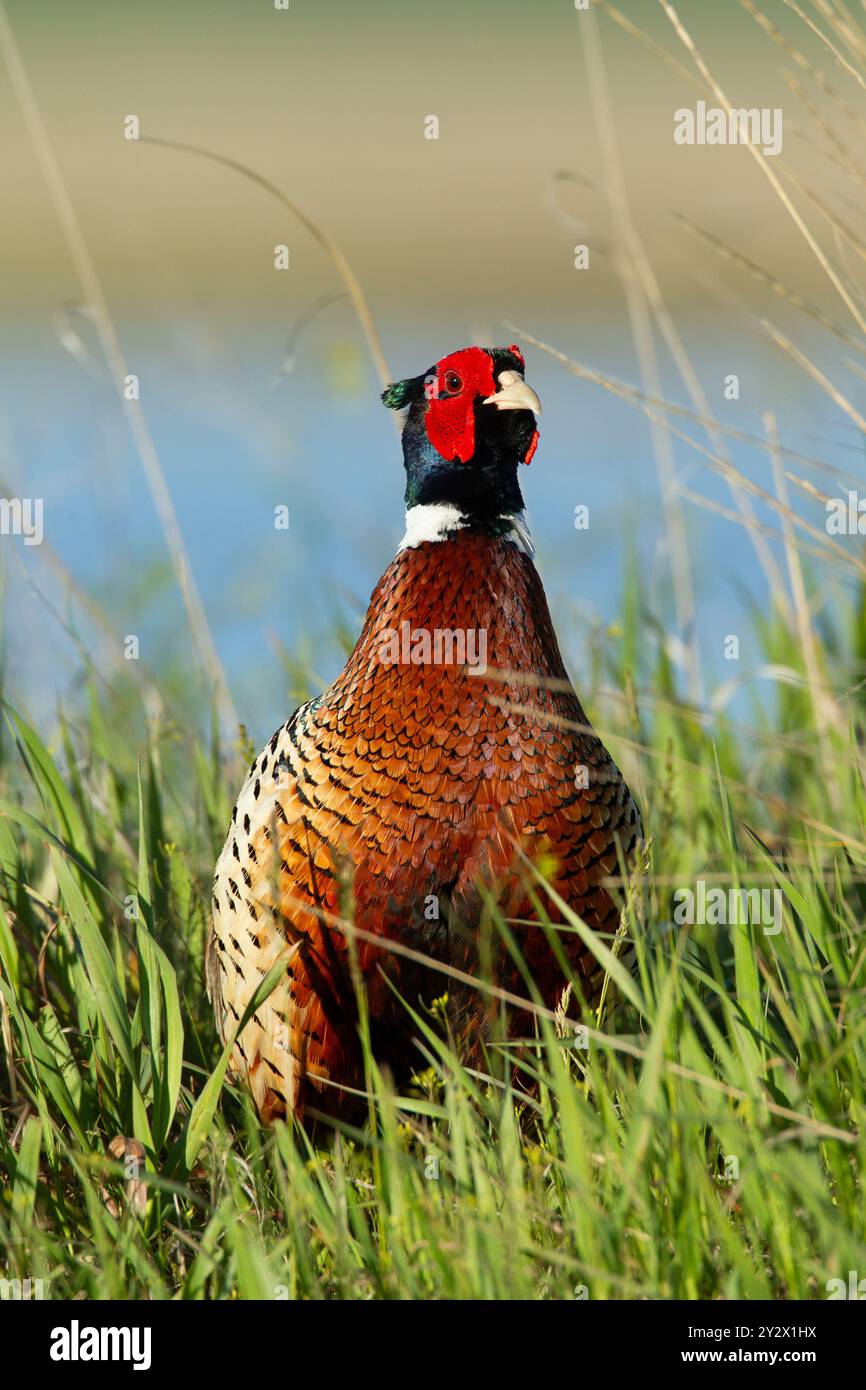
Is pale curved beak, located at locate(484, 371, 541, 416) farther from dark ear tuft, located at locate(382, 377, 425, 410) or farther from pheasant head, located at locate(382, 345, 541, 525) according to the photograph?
dark ear tuft, located at locate(382, 377, 425, 410)

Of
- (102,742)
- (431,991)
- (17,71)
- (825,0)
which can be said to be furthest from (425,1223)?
(17,71)

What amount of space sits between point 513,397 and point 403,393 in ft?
1.03

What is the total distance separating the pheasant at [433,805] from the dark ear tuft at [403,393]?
0.04 metres

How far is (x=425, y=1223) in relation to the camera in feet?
7.73

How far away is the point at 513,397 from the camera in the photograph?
122 inches

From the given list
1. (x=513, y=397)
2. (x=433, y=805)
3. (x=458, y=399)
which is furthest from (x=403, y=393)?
(x=433, y=805)

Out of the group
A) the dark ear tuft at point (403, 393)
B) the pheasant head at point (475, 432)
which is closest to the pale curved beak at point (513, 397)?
the pheasant head at point (475, 432)

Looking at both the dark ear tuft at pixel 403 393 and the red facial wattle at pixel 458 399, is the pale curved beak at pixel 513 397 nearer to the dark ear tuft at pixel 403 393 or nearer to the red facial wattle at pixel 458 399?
the red facial wattle at pixel 458 399

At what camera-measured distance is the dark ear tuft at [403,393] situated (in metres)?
3.27

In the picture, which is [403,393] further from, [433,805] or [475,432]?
[433,805]

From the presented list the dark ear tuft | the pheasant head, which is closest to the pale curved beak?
the pheasant head

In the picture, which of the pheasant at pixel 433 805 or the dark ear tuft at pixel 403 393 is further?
the dark ear tuft at pixel 403 393

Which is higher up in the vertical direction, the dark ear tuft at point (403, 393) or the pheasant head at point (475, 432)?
the dark ear tuft at point (403, 393)

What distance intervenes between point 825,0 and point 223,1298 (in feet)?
8.39
